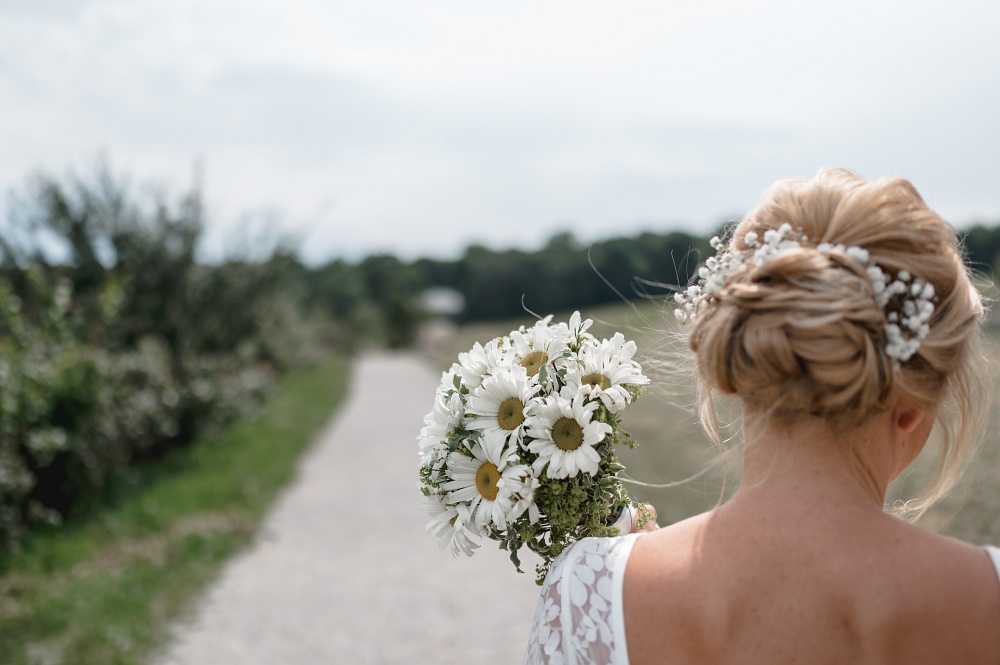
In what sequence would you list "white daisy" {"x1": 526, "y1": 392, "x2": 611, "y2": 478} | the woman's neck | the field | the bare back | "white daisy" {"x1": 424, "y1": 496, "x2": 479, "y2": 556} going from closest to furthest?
1. the bare back
2. the woman's neck
3. "white daisy" {"x1": 526, "y1": 392, "x2": 611, "y2": 478}
4. "white daisy" {"x1": 424, "y1": 496, "x2": 479, "y2": 556}
5. the field

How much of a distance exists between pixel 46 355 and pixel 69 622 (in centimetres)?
296

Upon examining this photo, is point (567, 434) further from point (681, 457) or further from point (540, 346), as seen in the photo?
point (681, 457)

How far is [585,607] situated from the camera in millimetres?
1441

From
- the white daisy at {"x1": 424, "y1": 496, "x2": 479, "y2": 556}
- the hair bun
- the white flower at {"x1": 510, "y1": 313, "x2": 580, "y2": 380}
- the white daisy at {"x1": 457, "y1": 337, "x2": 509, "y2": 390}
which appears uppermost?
the hair bun

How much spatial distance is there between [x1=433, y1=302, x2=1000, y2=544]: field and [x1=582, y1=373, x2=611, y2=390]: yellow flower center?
7.7 inches

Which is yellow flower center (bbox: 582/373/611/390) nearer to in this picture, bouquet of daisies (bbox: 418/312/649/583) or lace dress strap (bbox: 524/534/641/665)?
bouquet of daisies (bbox: 418/312/649/583)

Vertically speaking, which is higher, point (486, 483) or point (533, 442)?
point (533, 442)

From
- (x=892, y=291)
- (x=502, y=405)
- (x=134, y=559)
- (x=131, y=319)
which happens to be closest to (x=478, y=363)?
(x=502, y=405)

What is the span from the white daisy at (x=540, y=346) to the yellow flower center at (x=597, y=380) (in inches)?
2.6

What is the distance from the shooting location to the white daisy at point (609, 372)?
5.18ft

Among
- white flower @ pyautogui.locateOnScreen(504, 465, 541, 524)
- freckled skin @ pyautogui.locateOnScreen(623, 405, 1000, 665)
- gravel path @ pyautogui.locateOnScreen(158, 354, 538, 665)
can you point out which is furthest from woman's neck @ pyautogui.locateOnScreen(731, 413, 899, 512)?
gravel path @ pyautogui.locateOnScreen(158, 354, 538, 665)

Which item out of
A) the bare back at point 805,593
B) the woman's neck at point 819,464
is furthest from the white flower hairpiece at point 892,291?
the bare back at point 805,593

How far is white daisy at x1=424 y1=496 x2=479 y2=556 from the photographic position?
1646mm

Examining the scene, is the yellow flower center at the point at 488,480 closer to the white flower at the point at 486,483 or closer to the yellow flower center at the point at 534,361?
the white flower at the point at 486,483
